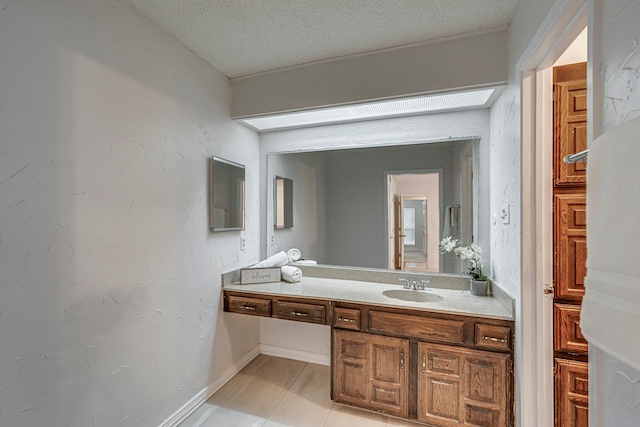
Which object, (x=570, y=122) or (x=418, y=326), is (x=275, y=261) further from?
(x=570, y=122)

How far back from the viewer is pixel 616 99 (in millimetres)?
725

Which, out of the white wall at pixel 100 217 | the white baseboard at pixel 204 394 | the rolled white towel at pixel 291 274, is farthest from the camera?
the rolled white towel at pixel 291 274

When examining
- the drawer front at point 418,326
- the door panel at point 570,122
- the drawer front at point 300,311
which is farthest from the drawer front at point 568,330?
the drawer front at point 300,311

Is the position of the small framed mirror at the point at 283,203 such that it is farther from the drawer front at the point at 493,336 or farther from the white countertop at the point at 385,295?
the drawer front at the point at 493,336

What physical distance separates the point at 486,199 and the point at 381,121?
0.99 meters

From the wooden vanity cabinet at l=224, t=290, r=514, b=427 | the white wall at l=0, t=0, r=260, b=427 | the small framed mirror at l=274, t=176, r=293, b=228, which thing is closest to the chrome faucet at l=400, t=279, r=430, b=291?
the wooden vanity cabinet at l=224, t=290, r=514, b=427

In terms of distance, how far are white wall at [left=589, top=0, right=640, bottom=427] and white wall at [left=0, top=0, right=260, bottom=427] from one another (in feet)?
6.11

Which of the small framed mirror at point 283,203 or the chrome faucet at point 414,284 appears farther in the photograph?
the small framed mirror at point 283,203

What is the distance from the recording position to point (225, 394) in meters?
2.07

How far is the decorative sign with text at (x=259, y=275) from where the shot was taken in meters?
2.27

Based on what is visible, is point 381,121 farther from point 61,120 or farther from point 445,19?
point 61,120

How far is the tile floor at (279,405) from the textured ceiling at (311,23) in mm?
2393

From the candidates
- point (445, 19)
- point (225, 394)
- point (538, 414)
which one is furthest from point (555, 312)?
point (225, 394)

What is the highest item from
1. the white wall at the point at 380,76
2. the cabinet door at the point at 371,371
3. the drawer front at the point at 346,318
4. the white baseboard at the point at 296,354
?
the white wall at the point at 380,76
